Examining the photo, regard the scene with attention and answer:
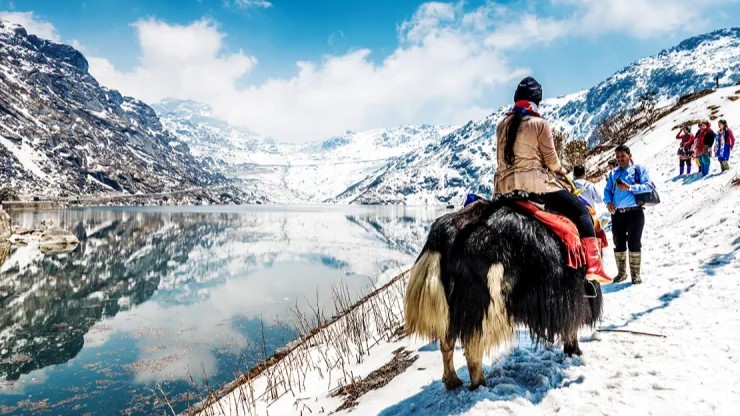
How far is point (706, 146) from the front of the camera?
1472cm

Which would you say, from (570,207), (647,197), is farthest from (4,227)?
(647,197)

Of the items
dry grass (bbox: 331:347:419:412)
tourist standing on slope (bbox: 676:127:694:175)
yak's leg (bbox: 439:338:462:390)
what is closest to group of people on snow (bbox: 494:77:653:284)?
yak's leg (bbox: 439:338:462:390)

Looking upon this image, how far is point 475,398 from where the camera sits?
3.90 meters

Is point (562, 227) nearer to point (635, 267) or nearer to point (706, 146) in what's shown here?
point (635, 267)

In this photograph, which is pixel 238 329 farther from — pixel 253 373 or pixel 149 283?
pixel 149 283

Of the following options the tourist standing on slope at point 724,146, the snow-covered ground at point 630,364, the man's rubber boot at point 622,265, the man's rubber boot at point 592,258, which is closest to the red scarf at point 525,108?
the man's rubber boot at point 592,258

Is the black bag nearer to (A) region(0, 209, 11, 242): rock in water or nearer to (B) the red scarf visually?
(B) the red scarf

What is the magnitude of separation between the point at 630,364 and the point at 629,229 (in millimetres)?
3799

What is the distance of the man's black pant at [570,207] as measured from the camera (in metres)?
4.32

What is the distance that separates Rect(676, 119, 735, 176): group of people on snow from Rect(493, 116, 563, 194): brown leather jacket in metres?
13.6

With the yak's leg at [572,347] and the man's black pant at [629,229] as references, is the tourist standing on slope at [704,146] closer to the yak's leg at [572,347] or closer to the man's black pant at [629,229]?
the man's black pant at [629,229]

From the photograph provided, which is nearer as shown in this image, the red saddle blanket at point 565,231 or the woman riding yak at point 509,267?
the woman riding yak at point 509,267

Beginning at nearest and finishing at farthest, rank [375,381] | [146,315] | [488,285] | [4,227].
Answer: [488,285] < [375,381] < [146,315] < [4,227]

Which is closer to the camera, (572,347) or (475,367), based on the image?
(475,367)
